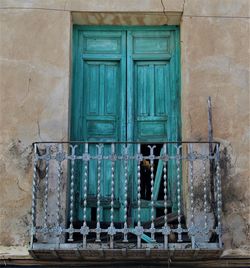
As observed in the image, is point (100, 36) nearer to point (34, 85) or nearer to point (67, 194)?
point (34, 85)

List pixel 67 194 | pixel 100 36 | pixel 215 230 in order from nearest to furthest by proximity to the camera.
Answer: pixel 215 230 < pixel 67 194 < pixel 100 36

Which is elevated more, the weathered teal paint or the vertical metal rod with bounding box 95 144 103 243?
the weathered teal paint

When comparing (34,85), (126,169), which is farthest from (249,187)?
(34,85)

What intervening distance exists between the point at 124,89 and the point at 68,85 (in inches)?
23.8

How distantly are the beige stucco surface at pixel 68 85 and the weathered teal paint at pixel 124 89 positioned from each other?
0.21 meters

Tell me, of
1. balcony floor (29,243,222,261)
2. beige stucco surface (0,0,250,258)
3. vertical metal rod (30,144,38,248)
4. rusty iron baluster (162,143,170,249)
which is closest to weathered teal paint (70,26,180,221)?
beige stucco surface (0,0,250,258)

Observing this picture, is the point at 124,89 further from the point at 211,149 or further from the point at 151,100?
the point at 211,149

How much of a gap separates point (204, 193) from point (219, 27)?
179cm

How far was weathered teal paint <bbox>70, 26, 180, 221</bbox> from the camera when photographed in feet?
29.7

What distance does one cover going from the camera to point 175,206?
8852 mm

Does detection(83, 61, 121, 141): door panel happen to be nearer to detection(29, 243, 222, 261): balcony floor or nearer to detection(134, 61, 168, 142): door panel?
detection(134, 61, 168, 142): door panel

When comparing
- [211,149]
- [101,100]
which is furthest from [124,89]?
[211,149]

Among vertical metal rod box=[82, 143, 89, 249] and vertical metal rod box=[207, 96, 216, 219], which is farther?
vertical metal rod box=[207, 96, 216, 219]

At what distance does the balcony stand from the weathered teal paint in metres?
0.05
